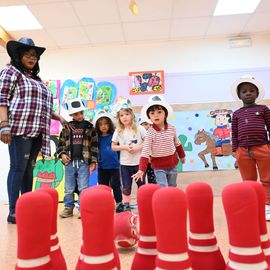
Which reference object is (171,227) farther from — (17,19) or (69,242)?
(17,19)

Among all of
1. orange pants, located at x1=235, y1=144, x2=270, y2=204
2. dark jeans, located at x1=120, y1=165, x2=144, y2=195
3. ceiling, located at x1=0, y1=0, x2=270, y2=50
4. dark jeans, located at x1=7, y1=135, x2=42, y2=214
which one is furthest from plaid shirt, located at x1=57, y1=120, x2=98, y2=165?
ceiling, located at x1=0, y1=0, x2=270, y2=50

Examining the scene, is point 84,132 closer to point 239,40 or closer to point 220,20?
point 220,20

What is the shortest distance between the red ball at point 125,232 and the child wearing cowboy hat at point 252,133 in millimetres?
1088

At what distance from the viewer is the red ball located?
109cm

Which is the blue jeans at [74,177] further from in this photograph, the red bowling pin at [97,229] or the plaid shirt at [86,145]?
the red bowling pin at [97,229]

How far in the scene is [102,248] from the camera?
→ 443 mm

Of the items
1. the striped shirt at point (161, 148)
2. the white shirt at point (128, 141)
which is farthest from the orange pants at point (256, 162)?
the white shirt at point (128, 141)

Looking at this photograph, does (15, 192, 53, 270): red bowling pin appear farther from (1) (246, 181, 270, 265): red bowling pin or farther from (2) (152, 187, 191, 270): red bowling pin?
(1) (246, 181, 270, 265): red bowling pin

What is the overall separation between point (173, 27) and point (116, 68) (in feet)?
2.69

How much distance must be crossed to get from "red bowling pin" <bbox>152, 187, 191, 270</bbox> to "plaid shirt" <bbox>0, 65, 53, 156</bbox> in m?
1.41

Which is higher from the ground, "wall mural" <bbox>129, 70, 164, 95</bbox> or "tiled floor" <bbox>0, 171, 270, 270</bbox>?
"wall mural" <bbox>129, 70, 164, 95</bbox>

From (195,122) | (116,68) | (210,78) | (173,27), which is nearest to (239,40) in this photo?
(210,78)

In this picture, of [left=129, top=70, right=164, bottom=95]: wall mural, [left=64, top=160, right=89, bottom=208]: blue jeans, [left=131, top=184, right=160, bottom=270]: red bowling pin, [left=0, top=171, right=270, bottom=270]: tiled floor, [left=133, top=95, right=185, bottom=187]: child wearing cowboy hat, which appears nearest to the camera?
[left=131, top=184, right=160, bottom=270]: red bowling pin

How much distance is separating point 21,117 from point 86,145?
675mm
